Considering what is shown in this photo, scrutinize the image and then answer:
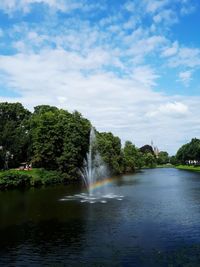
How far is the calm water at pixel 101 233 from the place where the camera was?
80.7 ft

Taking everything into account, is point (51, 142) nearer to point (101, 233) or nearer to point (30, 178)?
point (30, 178)

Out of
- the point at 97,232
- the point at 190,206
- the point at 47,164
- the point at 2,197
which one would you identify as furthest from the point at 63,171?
the point at 97,232

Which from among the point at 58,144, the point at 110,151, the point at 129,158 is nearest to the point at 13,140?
the point at 58,144

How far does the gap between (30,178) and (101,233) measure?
49833 millimetres

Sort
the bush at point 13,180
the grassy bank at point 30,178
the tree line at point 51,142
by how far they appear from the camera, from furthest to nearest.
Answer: the tree line at point 51,142 → the grassy bank at point 30,178 → the bush at point 13,180

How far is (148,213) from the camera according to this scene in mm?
41312

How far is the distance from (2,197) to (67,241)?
3149 centimetres

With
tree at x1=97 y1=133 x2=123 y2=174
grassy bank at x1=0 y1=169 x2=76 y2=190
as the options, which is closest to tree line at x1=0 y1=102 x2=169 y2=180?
grassy bank at x1=0 y1=169 x2=76 y2=190

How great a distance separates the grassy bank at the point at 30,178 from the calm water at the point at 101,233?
23.2m

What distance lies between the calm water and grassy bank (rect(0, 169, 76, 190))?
23158 mm

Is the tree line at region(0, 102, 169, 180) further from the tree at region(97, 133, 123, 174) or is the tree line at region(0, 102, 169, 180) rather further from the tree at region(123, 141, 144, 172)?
the tree at region(123, 141, 144, 172)

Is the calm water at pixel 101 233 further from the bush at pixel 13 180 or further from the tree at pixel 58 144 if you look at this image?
the tree at pixel 58 144

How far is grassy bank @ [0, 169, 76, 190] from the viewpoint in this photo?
73250 millimetres

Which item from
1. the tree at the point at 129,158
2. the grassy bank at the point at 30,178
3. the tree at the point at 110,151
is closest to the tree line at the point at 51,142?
the grassy bank at the point at 30,178
